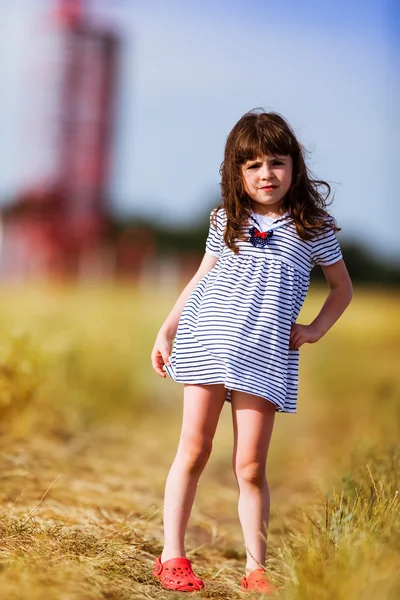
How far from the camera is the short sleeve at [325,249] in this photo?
206 cm

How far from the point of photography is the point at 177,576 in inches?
79.3

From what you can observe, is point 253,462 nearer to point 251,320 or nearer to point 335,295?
point 251,320

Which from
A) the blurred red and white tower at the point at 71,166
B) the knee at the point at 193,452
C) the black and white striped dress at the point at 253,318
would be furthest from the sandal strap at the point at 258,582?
the blurred red and white tower at the point at 71,166

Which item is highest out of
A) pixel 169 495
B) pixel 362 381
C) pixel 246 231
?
pixel 246 231

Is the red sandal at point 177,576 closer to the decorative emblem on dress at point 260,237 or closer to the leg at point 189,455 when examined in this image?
the leg at point 189,455

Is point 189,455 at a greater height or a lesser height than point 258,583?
greater

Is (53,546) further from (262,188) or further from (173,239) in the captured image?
(173,239)

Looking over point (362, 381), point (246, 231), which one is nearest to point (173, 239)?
point (362, 381)

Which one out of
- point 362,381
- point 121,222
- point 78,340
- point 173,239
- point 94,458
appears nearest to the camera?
point 94,458

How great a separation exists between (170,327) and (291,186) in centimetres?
44

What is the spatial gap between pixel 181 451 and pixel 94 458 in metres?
1.73

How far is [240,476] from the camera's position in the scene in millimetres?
2047

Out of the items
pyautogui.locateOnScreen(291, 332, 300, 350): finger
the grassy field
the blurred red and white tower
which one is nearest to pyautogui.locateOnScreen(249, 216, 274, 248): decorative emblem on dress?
pyautogui.locateOnScreen(291, 332, 300, 350): finger

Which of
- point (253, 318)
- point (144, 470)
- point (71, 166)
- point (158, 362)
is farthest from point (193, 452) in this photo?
point (71, 166)
